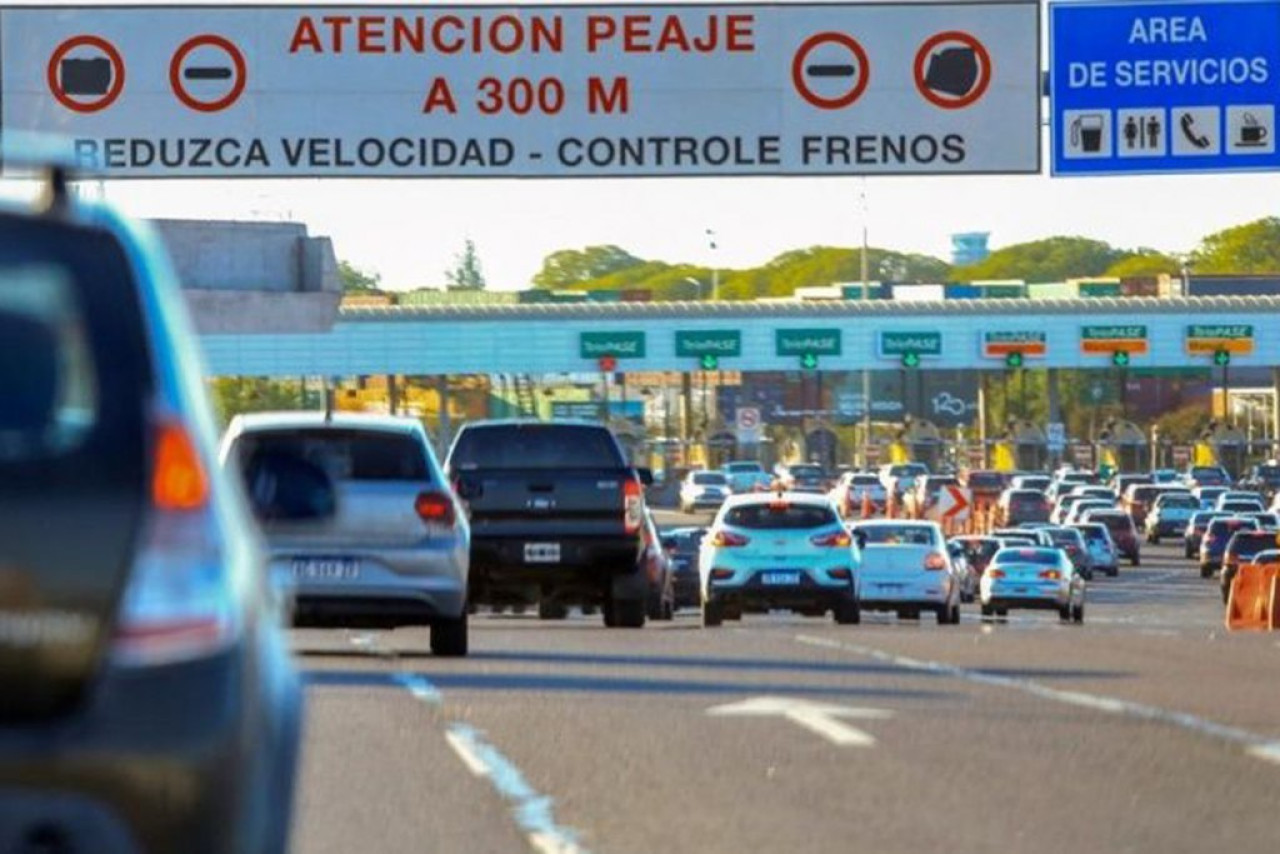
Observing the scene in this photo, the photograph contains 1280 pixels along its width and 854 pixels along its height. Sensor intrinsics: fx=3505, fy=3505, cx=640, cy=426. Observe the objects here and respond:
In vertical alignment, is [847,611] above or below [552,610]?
below

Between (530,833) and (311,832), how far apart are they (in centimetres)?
74

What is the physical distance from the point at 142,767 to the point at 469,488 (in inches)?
947

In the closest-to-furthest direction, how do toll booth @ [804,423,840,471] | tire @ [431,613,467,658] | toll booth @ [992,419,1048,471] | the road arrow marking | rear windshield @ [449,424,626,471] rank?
the road arrow marking < tire @ [431,613,467,658] < rear windshield @ [449,424,626,471] < toll booth @ [992,419,1048,471] < toll booth @ [804,423,840,471]

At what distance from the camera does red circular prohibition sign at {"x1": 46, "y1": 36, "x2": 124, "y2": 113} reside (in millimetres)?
34219

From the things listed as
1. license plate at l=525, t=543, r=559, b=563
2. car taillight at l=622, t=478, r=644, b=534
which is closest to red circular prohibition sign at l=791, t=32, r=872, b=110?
car taillight at l=622, t=478, r=644, b=534

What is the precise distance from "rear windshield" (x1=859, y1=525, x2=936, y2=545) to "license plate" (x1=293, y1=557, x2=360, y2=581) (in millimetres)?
25101

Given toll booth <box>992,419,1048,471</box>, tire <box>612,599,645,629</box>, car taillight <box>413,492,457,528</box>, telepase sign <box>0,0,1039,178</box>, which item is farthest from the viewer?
toll booth <box>992,419,1048,471</box>

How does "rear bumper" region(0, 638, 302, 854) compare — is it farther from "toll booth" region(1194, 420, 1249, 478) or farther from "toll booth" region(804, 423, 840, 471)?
"toll booth" region(804, 423, 840, 471)

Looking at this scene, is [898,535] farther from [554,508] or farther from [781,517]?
[554,508]

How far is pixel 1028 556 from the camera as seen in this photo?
2093 inches

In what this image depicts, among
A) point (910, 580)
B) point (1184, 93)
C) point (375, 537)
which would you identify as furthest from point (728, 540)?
point (375, 537)

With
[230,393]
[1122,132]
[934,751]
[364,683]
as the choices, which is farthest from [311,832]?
[230,393]

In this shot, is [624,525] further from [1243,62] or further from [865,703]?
[865,703]

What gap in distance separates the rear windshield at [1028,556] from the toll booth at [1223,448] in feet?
282
